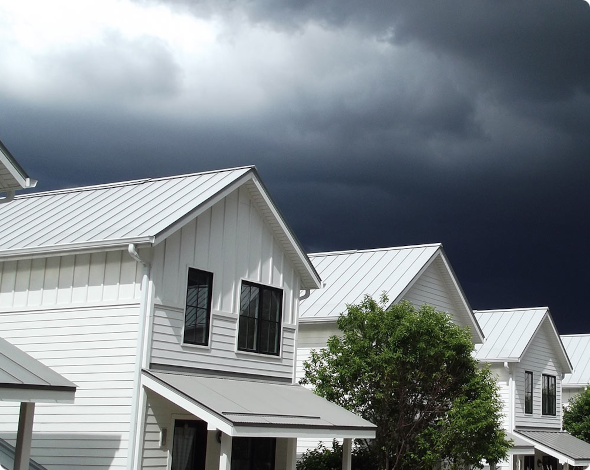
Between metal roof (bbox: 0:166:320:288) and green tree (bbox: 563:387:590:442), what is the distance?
75.0 ft

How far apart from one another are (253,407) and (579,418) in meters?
27.9

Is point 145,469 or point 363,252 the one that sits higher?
point 363,252

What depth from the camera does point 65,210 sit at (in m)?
21.9

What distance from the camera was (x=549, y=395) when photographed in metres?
37.4

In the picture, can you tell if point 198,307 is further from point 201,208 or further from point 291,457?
point 291,457

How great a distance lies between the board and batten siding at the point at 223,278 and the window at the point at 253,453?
63.9 inches

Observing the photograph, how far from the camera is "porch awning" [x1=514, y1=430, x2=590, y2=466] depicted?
32969mm

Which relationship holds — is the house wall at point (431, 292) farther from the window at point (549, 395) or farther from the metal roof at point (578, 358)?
the metal roof at point (578, 358)

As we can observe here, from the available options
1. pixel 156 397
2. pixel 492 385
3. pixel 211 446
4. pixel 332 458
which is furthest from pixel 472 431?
pixel 156 397

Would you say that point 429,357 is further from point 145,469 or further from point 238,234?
point 145,469

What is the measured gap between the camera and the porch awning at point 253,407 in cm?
1650

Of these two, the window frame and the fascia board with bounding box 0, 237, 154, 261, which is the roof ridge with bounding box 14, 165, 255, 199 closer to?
the fascia board with bounding box 0, 237, 154, 261

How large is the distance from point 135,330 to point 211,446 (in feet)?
11.5

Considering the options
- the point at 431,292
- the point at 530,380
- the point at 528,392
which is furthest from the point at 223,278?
the point at 530,380
